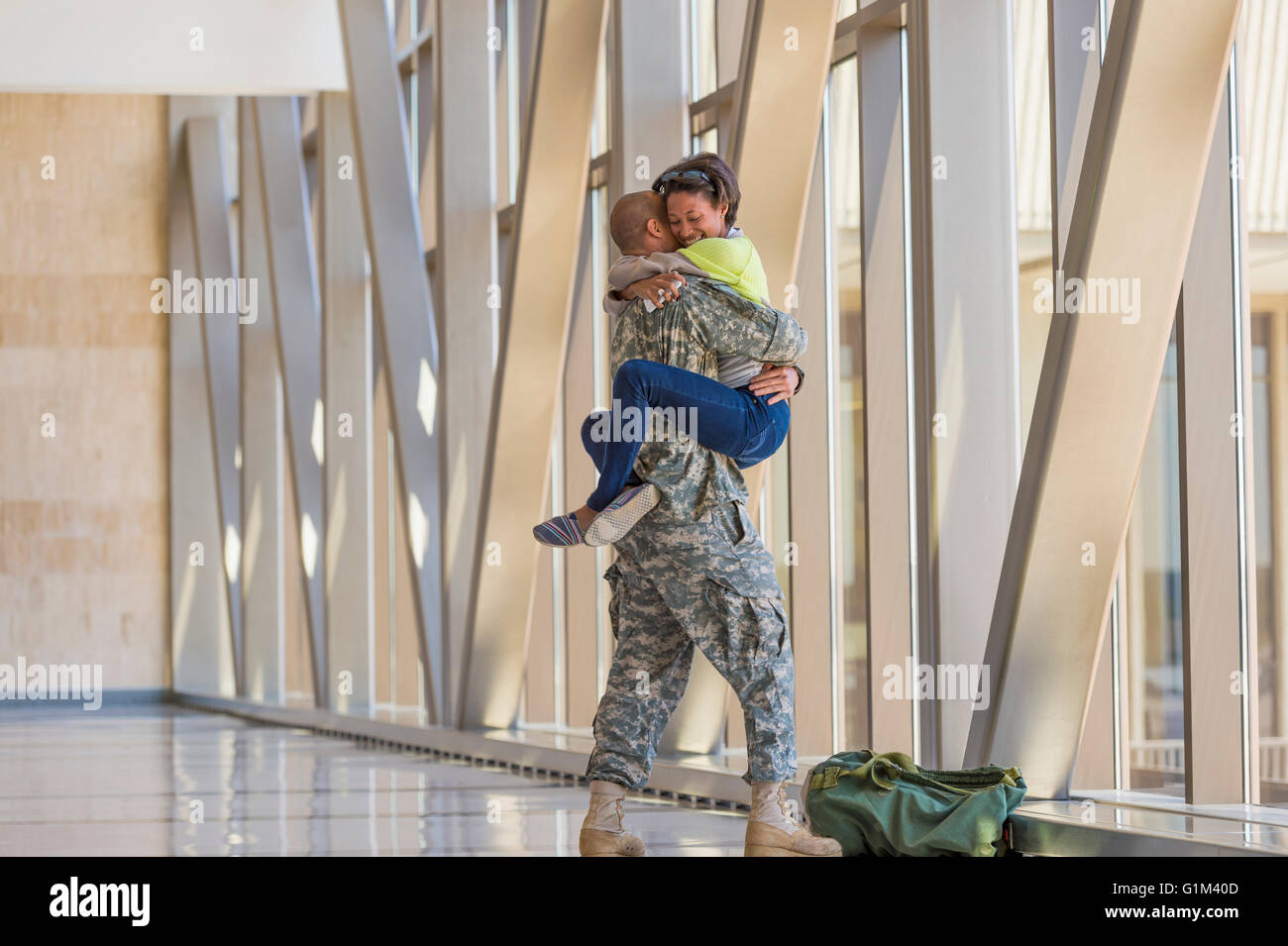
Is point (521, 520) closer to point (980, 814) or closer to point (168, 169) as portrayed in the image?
point (980, 814)

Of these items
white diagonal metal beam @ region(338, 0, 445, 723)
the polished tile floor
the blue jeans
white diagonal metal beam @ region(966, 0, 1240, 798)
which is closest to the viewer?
the blue jeans

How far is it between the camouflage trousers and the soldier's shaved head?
0.77 meters

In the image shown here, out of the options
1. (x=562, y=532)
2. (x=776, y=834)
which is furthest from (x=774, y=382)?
(x=776, y=834)

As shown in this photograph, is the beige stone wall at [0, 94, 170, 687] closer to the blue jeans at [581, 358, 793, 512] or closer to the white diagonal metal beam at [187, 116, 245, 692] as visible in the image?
the white diagonal metal beam at [187, 116, 245, 692]

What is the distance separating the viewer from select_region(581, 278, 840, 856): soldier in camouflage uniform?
4.45m

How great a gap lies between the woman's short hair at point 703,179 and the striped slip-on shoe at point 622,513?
804 mm

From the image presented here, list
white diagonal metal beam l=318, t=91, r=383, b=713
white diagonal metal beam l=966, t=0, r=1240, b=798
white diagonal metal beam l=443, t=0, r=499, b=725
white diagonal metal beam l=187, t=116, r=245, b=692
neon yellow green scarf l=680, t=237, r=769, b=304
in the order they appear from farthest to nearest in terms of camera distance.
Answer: white diagonal metal beam l=187, t=116, r=245, b=692
white diagonal metal beam l=318, t=91, r=383, b=713
white diagonal metal beam l=443, t=0, r=499, b=725
white diagonal metal beam l=966, t=0, r=1240, b=798
neon yellow green scarf l=680, t=237, r=769, b=304

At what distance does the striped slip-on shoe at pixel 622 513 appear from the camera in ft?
14.6

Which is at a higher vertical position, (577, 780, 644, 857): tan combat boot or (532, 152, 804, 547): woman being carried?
(532, 152, 804, 547): woman being carried

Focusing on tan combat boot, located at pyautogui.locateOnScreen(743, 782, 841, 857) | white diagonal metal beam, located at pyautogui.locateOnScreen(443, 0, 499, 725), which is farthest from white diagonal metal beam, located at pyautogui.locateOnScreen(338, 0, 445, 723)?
tan combat boot, located at pyautogui.locateOnScreen(743, 782, 841, 857)

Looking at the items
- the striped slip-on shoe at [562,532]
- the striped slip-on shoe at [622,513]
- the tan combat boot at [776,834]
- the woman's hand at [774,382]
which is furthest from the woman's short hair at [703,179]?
the tan combat boot at [776,834]

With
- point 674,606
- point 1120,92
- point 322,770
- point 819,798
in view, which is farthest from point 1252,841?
point 322,770

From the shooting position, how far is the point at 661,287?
14.6 ft

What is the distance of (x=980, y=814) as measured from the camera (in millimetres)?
4676
